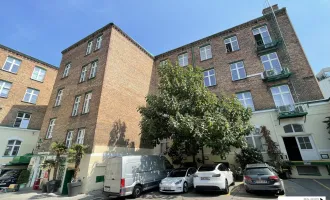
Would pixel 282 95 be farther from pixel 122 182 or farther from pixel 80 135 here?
pixel 80 135

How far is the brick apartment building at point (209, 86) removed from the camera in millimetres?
13578

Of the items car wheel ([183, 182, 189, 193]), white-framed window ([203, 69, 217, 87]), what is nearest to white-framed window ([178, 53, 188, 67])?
white-framed window ([203, 69, 217, 87])

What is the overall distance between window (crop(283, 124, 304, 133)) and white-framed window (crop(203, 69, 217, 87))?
804 cm

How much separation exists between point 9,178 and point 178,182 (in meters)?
17.2

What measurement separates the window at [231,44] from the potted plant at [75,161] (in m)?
18.9

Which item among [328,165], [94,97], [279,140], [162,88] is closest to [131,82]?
[94,97]

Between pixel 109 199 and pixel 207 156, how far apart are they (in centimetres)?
984

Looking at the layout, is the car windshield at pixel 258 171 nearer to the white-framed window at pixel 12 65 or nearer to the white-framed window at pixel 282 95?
the white-framed window at pixel 282 95

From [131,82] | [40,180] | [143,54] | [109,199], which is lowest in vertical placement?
[109,199]

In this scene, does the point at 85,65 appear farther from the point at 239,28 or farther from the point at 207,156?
the point at 239,28

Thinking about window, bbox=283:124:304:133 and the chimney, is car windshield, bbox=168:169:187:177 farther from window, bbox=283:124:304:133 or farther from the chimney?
the chimney

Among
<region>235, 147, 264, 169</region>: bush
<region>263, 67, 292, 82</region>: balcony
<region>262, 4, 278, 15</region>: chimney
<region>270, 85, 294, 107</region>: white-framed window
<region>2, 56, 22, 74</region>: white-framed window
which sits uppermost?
<region>262, 4, 278, 15</region>: chimney

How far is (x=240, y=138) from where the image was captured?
12305 millimetres

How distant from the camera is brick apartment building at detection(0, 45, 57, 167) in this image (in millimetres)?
19719
